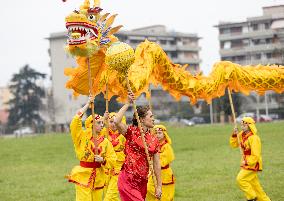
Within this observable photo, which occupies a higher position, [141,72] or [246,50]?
[246,50]

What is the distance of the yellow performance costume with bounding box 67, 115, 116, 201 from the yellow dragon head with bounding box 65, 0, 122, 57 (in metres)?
1.39

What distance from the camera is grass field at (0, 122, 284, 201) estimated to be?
14.3 meters

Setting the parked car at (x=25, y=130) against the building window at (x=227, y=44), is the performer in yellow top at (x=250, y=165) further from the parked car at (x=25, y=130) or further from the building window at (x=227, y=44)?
the building window at (x=227, y=44)

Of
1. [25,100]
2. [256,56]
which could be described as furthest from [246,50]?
[25,100]

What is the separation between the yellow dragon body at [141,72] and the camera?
7.86 meters

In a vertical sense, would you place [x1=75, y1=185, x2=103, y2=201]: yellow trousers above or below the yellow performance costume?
below

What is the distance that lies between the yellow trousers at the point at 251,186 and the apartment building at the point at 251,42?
53674 millimetres

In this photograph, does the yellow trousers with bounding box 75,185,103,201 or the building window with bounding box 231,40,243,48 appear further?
the building window with bounding box 231,40,243,48

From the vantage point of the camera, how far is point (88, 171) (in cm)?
905

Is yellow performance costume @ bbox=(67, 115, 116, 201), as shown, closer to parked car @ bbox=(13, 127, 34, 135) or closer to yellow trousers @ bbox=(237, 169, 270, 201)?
yellow trousers @ bbox=(237, 169, 270, 201)

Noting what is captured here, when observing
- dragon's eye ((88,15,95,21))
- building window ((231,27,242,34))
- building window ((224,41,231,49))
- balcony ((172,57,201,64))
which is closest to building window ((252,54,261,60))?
building window ((224,41,231,49))

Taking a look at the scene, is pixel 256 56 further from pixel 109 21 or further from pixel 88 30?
pixel 88 30

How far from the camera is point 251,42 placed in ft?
240

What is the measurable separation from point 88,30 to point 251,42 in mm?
66866
